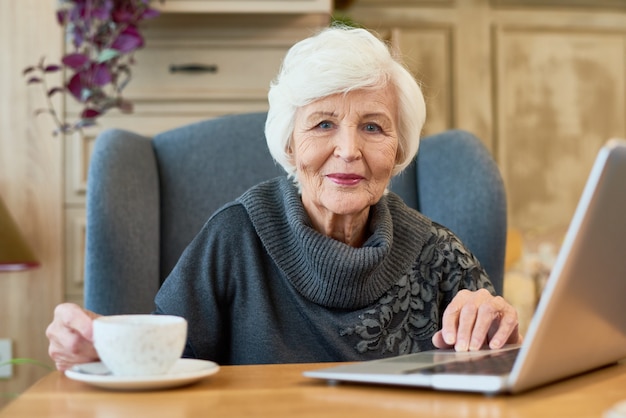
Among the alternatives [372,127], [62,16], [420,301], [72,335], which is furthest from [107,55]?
[72,335]

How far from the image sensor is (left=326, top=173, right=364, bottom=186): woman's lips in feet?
4.41

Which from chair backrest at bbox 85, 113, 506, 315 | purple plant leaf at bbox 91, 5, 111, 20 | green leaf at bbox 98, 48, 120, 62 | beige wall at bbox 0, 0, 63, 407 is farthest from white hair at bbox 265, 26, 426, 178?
beige wall at bbox 0, 0, 63, 407

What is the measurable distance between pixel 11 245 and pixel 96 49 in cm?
57

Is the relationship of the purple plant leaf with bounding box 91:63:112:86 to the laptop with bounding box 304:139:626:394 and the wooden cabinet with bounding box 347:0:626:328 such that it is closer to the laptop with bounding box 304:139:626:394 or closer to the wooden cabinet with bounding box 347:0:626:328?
the wooden cabinet with bounding box 347:0:626:328

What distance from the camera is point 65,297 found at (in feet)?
7.95

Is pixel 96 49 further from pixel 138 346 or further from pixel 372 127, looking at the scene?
pixel 138 346

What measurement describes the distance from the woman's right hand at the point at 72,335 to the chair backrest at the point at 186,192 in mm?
626

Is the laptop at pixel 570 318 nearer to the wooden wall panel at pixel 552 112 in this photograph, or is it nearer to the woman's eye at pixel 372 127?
the woman's eye at pixel 372 127

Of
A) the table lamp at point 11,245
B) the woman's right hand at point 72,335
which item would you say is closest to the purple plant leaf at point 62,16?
the table lamp at point 11,245

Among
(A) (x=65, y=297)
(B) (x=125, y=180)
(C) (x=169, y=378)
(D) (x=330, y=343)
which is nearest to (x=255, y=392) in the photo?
(C) (x=169, y=378)

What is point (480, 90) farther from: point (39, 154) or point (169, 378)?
point (169, 378)

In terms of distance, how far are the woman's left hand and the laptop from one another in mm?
158

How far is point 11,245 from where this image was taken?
2123mm

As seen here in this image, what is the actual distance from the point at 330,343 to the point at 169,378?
0.53 m
